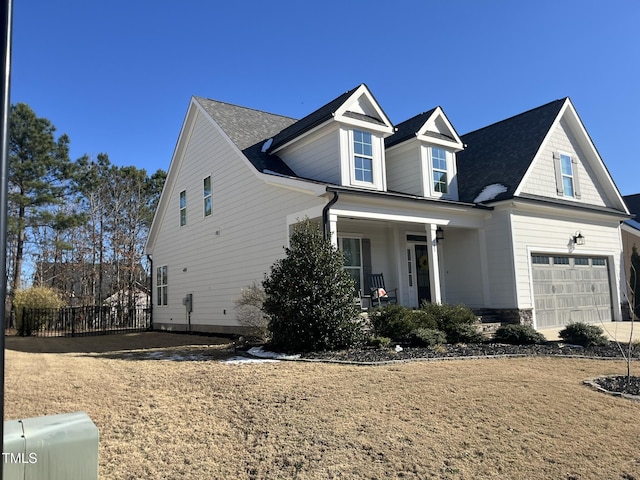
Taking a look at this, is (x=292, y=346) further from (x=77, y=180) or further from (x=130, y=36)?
(x=77, y=180)

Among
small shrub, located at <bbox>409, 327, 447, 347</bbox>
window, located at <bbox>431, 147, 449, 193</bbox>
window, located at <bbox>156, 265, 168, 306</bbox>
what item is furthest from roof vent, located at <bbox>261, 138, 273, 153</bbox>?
small shrub, located at <bbox>409, 327, 447, 347</bbox>

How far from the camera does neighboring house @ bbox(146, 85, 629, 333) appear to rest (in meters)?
13.1

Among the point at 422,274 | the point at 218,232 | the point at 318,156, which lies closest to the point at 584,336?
the point at 422,274

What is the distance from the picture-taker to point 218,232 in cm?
1598

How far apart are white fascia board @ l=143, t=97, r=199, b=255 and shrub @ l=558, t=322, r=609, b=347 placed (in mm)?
14069

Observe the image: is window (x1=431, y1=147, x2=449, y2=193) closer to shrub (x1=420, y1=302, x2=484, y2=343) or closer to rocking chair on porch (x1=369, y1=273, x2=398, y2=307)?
rocking chair on porch (x1=369, y1=273, x2=398, y2=307)

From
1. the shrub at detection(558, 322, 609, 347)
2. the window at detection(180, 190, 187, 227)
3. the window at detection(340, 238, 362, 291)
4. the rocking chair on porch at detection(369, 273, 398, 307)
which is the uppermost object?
the window at detection(180, 190, 187, 227)

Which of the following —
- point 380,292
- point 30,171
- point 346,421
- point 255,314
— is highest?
point 30,171

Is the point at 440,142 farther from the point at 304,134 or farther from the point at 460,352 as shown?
the point at 460,352

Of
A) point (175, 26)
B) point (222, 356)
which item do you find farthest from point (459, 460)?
point (175, 26)

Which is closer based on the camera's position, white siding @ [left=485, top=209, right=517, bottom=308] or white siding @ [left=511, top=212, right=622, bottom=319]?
white siding @ [left=485, top=209, right=517, bottom=308]

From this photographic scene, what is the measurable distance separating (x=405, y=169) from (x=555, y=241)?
5449mm

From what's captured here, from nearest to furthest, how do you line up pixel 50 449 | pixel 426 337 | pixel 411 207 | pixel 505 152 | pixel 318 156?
pixel 50 449 < pixel 426 337 < pixel 411 207 < pixel 318 156 < pixel 505 152

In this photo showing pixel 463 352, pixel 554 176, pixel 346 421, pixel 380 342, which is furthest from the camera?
pixel 554 176
